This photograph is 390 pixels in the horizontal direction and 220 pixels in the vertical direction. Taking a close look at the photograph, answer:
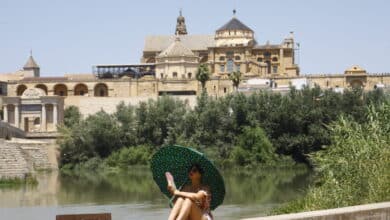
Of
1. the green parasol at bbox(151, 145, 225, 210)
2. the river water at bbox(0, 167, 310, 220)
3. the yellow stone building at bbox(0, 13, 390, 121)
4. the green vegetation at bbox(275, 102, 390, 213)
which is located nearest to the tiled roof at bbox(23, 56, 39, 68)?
the yellow stone building at bbox(0, 13, 390, 121)

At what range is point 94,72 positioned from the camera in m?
71.5

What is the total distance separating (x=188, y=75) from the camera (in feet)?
222

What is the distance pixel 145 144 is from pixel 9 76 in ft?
103

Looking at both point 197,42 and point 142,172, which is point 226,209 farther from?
point 197,42

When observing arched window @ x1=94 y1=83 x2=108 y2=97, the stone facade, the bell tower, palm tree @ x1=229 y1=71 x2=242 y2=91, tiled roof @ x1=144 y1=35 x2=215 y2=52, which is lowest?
the stone facade

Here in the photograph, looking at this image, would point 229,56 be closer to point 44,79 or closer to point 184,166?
point 44,79

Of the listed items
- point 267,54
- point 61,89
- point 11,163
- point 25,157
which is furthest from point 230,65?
point 11,163

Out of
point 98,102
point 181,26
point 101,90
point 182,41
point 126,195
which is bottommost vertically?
point 126,195

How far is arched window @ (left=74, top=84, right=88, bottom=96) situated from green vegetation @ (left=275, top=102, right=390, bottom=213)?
51445mm

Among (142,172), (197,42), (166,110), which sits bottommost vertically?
(142,172)

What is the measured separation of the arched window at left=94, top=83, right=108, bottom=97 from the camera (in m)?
67.9

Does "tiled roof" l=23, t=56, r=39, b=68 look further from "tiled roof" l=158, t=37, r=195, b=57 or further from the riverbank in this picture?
the riverbank

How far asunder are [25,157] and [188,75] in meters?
26.3

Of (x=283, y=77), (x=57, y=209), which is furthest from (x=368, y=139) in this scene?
(x=283, y=77)
